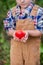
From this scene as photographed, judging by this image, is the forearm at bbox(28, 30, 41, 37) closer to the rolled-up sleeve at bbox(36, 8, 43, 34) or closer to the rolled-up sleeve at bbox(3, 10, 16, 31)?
the rolled-up sleeve at bbox(36, 8, 43, 34)

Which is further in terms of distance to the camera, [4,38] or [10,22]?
[4,38]

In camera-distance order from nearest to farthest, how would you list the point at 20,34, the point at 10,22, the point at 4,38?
the point at 20,34 < the point at 10,22 < the point at 4,38

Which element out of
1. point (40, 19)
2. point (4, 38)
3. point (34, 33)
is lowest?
point (4, 38)

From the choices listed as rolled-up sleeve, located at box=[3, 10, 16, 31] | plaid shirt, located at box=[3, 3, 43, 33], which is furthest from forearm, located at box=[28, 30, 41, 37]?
rolled-up sleeve, located at box=[3, 10, 16, 31]

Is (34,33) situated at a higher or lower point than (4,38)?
higher

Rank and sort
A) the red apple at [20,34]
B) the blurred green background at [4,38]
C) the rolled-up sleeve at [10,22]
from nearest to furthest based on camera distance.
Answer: the red apple at [20,34], the rolled-up sleeve at [10,22], the blurred green background at [4,38]

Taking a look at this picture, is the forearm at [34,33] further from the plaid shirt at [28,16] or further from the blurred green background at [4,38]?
the blurred green background at [4,38]

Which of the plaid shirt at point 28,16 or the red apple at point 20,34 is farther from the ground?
the plaid shirt at point 28,16

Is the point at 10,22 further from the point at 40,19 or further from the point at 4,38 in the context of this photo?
the point at 4,38

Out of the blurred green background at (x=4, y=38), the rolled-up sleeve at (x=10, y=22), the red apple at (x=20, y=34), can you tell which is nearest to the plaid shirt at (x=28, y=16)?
the rolled-up sleeve at (x=10, y=22)

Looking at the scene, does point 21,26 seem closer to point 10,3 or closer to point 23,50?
point 23,50

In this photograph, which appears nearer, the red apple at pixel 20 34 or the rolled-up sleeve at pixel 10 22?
the red apple at pixel 20 34

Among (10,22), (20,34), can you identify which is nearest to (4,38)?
(10,22)

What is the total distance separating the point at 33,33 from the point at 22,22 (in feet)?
0.43
